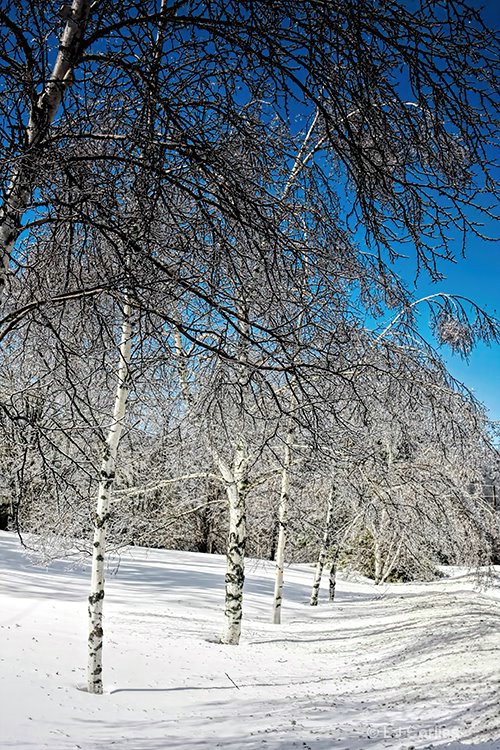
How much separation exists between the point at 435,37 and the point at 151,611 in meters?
11.9

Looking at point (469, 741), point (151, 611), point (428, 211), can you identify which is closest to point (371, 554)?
point (151, 611)

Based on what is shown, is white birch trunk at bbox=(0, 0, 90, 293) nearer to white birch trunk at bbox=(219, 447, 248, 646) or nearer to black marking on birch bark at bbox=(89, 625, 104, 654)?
black marking on birch bark at bbox=(89, 625, 104, 654)

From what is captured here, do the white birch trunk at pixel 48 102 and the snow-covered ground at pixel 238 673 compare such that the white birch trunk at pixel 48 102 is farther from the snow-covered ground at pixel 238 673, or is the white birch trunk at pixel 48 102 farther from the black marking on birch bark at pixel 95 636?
the black marking on birch bark at pixel 95 636

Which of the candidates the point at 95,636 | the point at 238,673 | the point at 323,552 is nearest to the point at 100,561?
the point at 95,636

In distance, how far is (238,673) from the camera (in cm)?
860

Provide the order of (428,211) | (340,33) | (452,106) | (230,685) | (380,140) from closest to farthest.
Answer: (340,33) < (452,106) < (380,140) < (428,211) < (230,685)

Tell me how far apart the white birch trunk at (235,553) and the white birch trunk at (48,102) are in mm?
7468

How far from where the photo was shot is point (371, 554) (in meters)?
22.6

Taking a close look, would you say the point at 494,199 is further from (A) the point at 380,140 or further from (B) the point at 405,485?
(B) the point at 405,485

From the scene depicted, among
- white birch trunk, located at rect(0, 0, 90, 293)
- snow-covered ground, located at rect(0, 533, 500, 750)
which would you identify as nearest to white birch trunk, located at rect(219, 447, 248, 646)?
snow-covered ground, located at rect(0, 533, 500, 750)

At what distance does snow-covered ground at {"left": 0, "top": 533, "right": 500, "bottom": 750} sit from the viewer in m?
5.72

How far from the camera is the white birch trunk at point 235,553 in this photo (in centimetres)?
1003

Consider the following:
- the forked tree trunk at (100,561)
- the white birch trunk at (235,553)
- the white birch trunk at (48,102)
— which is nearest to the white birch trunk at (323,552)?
the white birch trunk at (235,553)

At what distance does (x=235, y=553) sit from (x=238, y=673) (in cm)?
191
